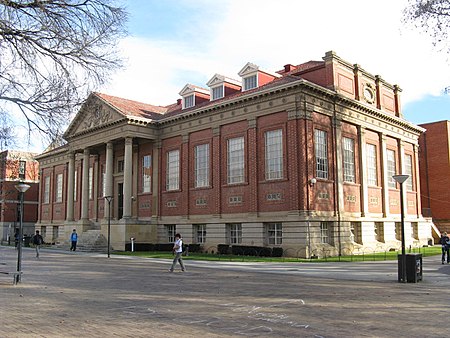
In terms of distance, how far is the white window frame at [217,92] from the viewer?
37.8 metres

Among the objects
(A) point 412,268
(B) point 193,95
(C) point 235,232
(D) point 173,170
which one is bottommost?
(A) point 412,268

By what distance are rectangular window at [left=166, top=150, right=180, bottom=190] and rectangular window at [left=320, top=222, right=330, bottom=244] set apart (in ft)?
43.1

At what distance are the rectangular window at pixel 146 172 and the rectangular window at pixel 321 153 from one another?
1610 centimetres

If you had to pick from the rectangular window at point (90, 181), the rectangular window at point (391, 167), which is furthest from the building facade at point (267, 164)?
the rectangular window at point (90, 181)

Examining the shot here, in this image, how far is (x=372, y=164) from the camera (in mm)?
37312

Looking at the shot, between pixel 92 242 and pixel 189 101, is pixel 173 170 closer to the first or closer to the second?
pixel 189 101

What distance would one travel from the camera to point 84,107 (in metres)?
13.6

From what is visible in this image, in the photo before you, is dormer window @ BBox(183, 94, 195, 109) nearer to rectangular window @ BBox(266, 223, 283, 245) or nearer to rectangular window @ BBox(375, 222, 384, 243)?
rectangular window @ BBox(266, 223, 283, 245)

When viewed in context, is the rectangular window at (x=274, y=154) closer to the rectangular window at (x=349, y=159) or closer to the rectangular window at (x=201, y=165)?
the rectangular window at (x=349, y=159)

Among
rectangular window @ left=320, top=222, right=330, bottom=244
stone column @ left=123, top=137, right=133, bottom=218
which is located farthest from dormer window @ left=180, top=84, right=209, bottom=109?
rectangular window @ left=320, top=222, right=330, bottom=244

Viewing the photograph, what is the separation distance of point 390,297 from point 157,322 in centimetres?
698

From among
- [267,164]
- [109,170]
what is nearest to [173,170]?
[109,170]

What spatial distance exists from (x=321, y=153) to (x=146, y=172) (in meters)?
16.5

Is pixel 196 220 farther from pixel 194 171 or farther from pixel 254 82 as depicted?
pixel 254 82
